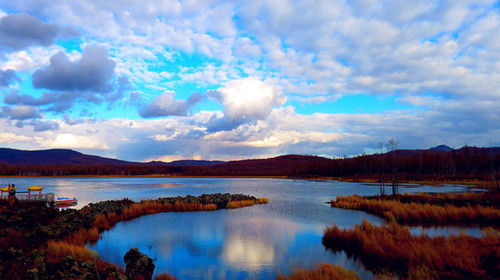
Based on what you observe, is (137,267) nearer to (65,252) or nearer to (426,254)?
(65,252)

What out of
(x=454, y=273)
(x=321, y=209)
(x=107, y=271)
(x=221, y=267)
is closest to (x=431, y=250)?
(x=454, y=273)

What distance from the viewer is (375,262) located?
14.0 meters

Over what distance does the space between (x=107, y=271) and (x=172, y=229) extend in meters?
13.2

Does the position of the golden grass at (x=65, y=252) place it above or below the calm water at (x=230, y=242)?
above

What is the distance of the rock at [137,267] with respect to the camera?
37.7ft

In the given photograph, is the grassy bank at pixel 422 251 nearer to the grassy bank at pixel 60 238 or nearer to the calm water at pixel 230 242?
the calm water at pixel 230 242

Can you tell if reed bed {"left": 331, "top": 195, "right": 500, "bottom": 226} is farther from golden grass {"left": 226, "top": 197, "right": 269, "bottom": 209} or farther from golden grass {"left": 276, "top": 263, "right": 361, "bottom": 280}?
golden grass {"left": 226, "top": 197, "right": 269, "bottom": 209}

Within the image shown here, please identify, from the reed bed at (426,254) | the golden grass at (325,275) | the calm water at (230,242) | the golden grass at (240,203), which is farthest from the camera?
the golden grass at (240,203)

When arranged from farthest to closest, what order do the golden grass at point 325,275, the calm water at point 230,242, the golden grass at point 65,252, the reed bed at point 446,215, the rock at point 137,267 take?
the reed bed at point 446,215 → the calm water at point 230,242 → the golden grass at point 65,252 → the rock at point 137,267 → the golden grass at point 325,275

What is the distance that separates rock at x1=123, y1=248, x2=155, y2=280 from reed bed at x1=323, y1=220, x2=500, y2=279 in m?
10.2

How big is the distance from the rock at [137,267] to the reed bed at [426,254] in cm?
1021

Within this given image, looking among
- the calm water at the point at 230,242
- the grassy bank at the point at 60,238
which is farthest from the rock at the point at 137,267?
the calm water at the point at 230,242

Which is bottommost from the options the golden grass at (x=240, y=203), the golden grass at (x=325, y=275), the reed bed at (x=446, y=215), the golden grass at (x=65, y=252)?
the golden grass at (x=240, y=203)

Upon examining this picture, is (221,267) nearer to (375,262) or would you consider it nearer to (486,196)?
(375,262)
